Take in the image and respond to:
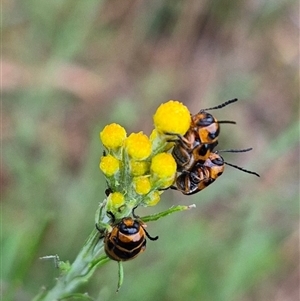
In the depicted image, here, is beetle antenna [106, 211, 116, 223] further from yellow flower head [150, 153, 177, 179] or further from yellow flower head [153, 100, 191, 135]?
yellow flower head [153, 100, 191, 135]

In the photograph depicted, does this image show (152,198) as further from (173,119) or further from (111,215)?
(173,119)

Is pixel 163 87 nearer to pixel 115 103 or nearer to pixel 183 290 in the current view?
Result: pixel 115 103

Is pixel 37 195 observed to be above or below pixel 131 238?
below

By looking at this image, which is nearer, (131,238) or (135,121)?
(131,238)

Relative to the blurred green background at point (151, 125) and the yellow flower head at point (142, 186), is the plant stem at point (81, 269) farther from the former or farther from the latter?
the blurred green background at point (151, 125)

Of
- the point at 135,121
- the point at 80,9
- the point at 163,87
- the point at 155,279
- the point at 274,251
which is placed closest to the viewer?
the point at 155,279

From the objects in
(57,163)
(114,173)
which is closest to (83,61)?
(57,163)
